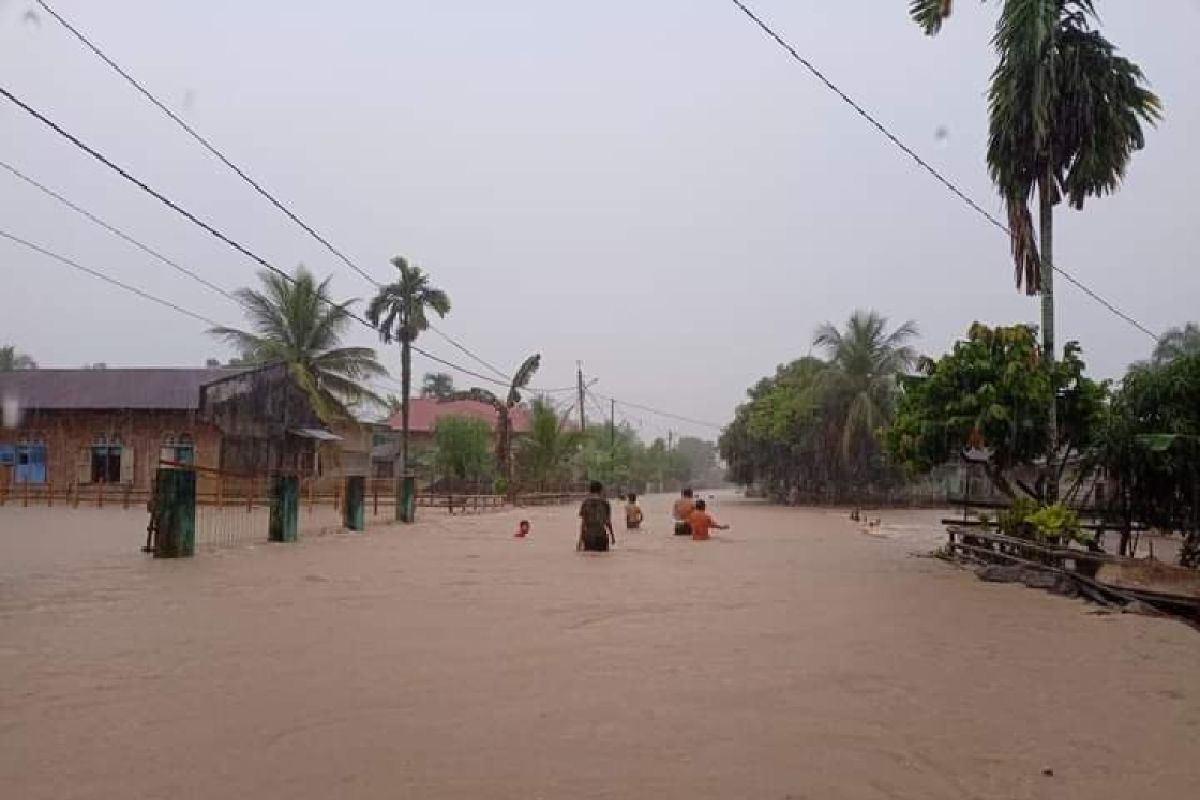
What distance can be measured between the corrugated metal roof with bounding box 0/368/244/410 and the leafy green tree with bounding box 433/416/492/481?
13.1m

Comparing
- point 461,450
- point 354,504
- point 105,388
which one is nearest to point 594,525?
point 354,504

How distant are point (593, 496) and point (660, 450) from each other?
86.0 metres

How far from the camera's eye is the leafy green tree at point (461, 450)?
49344mm

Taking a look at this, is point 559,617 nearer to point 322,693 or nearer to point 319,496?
point 322,693


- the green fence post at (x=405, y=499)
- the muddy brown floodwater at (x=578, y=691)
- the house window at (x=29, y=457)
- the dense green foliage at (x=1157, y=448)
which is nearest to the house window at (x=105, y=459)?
the house window at (x=29, y=457)

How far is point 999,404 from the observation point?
55.2ft

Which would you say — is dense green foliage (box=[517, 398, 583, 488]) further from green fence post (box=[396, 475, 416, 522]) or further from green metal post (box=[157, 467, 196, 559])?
green metal post (box=[157, 467, 196, 559])

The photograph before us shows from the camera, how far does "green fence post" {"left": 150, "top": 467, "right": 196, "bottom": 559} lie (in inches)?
627

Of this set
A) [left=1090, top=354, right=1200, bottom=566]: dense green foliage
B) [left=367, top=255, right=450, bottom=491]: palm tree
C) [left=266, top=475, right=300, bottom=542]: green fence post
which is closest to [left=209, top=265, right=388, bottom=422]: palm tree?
[left=367, top=255, right=450, bottom=491]: palm tree

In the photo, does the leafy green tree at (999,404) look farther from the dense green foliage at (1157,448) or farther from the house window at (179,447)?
the house window at (179,447)

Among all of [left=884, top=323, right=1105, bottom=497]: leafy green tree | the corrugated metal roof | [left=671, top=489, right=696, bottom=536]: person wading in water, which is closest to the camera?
[left=884, top=323, right=1105, bottom=497]: leafy green tree

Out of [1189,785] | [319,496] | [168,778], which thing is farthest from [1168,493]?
[319,496]

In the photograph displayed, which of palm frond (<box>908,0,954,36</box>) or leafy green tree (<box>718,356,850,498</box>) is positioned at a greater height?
palm frond (<box>908,0,954,36</box>)

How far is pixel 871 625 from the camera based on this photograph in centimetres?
1018
